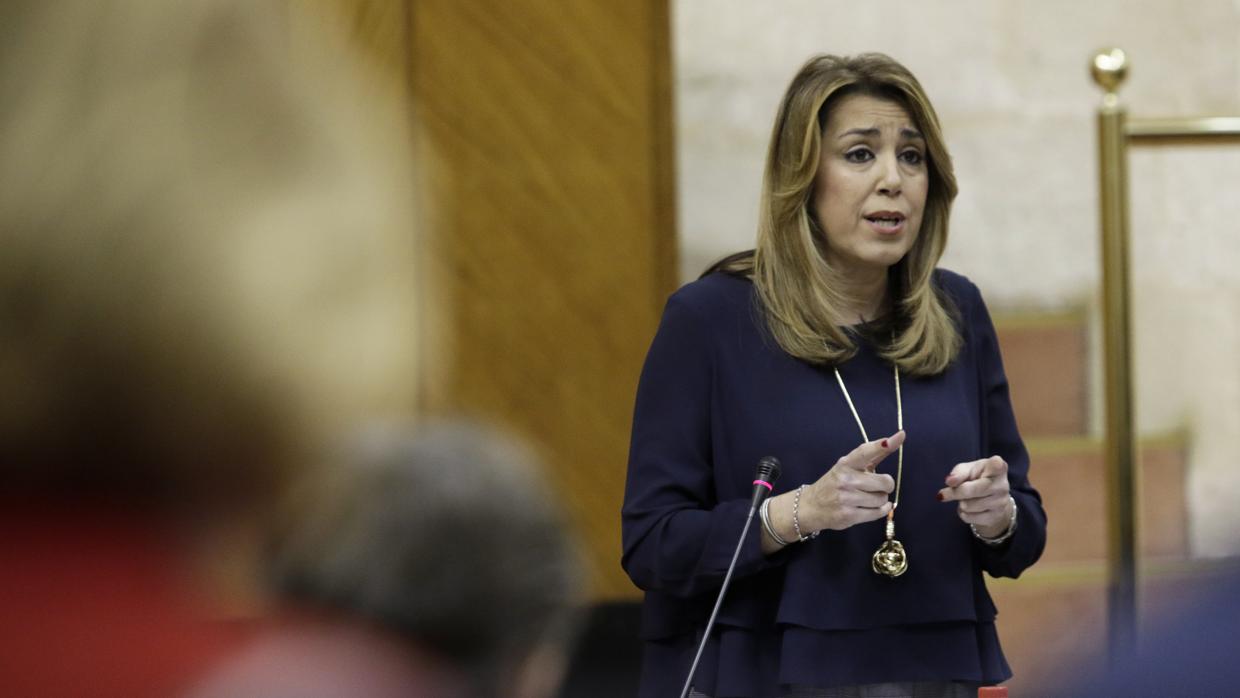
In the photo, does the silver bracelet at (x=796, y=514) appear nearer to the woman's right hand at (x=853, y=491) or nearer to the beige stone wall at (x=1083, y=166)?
the woman's right hand at (x=853, y=491)

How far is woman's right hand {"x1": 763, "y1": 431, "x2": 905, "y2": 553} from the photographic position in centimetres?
179

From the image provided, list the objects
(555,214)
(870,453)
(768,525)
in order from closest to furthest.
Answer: (870,453)
(768,525)
(555,214)

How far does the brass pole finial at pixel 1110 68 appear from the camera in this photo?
3.44 metres

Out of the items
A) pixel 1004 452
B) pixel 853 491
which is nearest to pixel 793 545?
pixel 853 491

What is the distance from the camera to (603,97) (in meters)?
4.01

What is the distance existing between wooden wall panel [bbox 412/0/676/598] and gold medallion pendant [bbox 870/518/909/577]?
80.0 inches

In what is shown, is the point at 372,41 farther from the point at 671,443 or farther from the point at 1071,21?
the point at 1071,21

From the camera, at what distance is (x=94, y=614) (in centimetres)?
70

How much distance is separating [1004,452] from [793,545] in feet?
1.16

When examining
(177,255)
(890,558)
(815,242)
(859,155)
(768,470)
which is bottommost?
(890,558)

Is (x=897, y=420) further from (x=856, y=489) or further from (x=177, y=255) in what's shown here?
(x=177, y=255)

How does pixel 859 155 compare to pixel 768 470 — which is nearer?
pixel 768 470

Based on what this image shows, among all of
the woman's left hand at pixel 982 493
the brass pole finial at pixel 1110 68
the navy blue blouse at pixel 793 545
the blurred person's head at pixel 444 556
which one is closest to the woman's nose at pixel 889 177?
the navy blue blouse at pixel 793 545

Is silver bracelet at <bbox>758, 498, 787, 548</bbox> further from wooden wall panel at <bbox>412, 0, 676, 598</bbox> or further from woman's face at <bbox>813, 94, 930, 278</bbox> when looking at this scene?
wooden wall panel at <bbox>412, 0, 676, 598</bbox>
